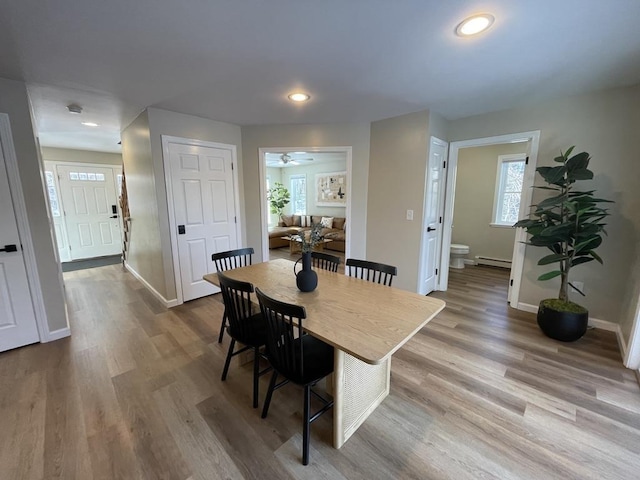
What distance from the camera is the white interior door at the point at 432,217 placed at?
3244 millimetres

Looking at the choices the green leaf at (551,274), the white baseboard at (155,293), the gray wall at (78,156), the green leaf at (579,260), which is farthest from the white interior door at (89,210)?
the green leaf at (579,260)

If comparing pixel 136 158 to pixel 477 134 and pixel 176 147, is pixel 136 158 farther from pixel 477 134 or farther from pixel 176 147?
pixel 477 134

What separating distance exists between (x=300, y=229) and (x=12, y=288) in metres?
4.29

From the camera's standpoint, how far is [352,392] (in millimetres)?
1530

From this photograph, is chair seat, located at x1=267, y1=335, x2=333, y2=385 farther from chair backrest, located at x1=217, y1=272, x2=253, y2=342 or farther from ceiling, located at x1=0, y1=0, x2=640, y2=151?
ceiling, located at x1=0, y1=0, x2=640, y2=151

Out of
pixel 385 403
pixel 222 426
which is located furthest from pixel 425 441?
pixel 222 426

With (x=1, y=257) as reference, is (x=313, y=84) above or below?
above

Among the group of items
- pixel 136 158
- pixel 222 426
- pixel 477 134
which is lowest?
pixel 222 426

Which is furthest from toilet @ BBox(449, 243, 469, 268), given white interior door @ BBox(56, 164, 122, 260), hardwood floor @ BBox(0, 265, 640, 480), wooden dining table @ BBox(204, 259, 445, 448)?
white interior door @ BBox(56, 164, 122, 260)

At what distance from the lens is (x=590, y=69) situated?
209 cm

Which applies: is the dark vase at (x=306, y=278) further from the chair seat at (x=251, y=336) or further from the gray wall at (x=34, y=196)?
the gray wall at (x=34, y=196)

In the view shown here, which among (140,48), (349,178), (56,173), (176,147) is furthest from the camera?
(56,173)

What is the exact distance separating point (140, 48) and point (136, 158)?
6.99ft

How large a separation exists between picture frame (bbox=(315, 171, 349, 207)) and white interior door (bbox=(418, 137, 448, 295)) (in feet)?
11.9
